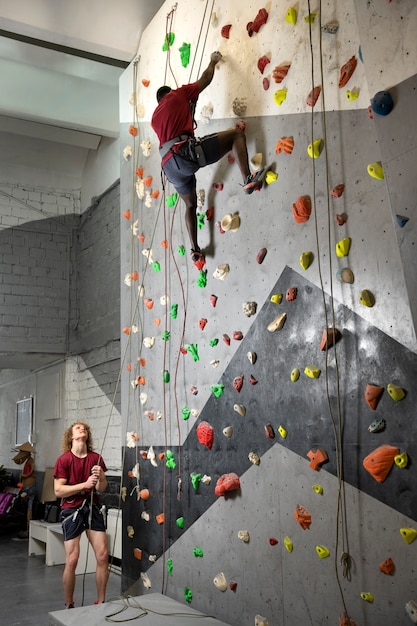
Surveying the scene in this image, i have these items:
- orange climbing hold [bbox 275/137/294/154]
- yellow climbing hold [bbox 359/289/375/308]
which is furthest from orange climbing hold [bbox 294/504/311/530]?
orange climbing hold [bbox 275/137/294/154]

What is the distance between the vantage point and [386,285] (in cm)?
244

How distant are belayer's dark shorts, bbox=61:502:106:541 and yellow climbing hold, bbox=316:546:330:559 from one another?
2.14 m

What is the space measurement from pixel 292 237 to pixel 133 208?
2.07 meters

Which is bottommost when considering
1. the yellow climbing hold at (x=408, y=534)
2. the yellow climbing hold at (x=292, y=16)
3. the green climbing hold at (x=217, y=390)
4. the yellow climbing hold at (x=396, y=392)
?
the yellow climbing hold at (x=408, y=534)

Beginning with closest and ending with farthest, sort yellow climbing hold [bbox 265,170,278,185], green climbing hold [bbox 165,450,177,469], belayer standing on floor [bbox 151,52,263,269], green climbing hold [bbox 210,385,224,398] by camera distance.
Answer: yellow climbing hold [bbox 265,170,278,185], belayer standing on floor [bbox 151,52,263,269], green climbing hold [bbox 210,385,224,398], green climbing hold [bbox 165,450,177,469]

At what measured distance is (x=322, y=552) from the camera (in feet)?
8.70

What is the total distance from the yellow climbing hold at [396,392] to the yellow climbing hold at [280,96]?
5.01ft

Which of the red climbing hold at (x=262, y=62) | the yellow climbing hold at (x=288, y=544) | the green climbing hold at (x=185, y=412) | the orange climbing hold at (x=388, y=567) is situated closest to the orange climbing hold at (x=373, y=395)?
the orange climbing hold at (x=388, y=567)

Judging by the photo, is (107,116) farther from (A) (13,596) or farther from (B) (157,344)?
(A) (13,596)

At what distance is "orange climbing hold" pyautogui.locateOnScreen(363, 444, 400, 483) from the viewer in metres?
2.35

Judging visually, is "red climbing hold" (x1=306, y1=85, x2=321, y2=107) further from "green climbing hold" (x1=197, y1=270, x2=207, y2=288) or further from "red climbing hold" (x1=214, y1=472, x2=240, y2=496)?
"red climbing hold" (x1=214, y1=472, x2=240, y2=496)

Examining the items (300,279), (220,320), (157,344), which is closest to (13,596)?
(157,344)

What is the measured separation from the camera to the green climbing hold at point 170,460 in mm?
3941

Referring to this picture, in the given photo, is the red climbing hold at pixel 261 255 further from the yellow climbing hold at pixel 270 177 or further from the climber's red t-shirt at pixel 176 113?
the climber's red t-shirt at pixel 176 113
